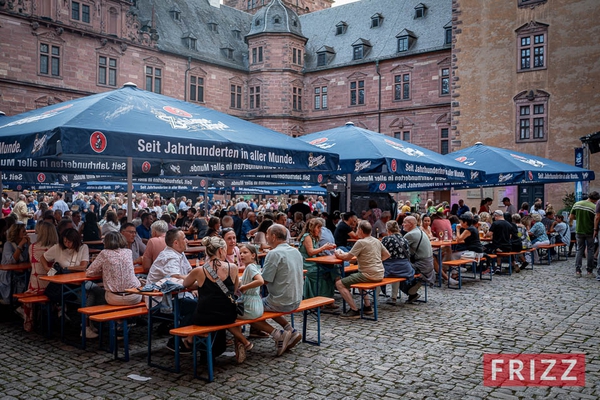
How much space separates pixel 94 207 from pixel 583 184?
20015mm

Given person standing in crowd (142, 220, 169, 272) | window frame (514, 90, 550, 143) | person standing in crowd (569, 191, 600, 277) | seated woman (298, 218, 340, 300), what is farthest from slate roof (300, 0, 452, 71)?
person standing in crowd (142, 220, 169, 272)

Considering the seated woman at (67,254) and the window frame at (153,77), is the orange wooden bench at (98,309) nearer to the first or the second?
the seated woman at (67,254)

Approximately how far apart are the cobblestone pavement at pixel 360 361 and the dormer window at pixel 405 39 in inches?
1397

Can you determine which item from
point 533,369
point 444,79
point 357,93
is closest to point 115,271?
point 533,369

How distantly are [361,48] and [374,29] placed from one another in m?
2.47

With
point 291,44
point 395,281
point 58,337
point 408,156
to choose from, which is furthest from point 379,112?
point 58,337

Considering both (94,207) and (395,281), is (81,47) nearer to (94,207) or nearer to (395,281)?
(94,207)

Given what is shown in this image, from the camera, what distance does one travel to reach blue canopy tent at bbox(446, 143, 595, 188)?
1535 centimetres

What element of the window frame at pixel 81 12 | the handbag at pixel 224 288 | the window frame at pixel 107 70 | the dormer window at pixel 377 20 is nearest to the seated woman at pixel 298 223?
the handbag at pixel 224 288

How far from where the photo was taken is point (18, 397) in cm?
543

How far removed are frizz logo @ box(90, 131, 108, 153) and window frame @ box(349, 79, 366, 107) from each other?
39859 millimetres

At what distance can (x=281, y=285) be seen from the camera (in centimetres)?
689

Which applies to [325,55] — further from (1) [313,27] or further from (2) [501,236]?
(2) [501,236]

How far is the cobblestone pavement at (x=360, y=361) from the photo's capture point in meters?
5.61
